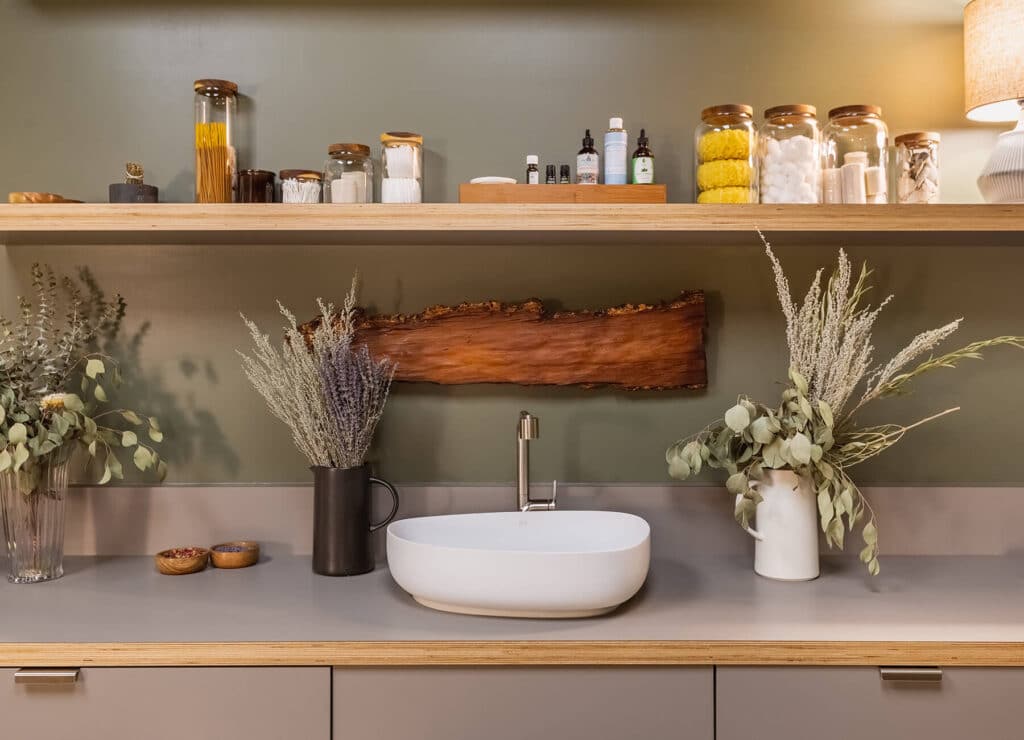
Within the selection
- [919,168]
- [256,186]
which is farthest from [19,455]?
[919,168]

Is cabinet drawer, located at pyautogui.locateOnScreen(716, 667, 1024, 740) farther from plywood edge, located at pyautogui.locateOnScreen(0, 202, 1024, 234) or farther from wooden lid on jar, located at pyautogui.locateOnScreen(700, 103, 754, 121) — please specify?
wooden lid on jar, located at pyautogui.locateOnScreen(700, 103, 754, 121)

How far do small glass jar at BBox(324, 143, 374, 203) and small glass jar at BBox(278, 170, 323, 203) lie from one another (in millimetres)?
40

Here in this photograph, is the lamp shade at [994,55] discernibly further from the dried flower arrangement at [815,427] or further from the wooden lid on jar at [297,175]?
the wooden lid on jar at [297,175]

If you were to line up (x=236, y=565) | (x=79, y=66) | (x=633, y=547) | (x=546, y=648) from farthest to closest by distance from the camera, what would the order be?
(x=79, y=66) < (x=236, y=565) < (x=633, y=547) < (x=546, y=648)

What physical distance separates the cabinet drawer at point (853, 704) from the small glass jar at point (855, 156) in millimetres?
951

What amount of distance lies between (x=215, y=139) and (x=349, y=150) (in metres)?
0.29

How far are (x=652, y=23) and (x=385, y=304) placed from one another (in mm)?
900

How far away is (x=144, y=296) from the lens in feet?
6.28

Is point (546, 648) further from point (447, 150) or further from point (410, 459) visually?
point (447, 150)

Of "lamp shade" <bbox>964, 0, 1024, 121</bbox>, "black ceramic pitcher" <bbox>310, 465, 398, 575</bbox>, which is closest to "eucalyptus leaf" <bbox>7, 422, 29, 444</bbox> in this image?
"black ceramic pitcher" <bbox>310, 465, 398, 575</bbox>

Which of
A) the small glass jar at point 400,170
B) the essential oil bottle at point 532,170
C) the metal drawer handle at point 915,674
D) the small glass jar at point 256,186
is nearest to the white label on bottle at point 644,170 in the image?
the essential oil bottle at point 532,170

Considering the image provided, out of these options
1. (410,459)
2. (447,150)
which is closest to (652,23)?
(447,150)

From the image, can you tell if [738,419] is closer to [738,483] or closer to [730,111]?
[738,483]

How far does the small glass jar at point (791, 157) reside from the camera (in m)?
1.69
